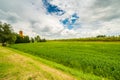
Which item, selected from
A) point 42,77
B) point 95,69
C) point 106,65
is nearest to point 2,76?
point 42,77

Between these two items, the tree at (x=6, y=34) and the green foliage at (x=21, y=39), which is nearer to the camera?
the tree at (x=6, y=34)

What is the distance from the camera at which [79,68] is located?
13719 millimetres

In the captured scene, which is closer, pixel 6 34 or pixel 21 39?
pixel 6 34

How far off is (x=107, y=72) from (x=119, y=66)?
140cm

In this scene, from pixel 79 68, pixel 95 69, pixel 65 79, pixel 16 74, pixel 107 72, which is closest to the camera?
pixel 65 79

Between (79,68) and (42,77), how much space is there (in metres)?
5.28

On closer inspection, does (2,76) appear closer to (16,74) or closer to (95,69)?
(16,74)

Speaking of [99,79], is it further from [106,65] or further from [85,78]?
[106,65]

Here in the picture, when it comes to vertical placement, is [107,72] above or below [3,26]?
below

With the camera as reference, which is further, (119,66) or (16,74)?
(119,66)

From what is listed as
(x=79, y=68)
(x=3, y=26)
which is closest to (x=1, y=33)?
(x=3, y=26)

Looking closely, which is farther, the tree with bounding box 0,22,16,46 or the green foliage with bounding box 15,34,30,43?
the green foliage with bounding box 15,34,30,43

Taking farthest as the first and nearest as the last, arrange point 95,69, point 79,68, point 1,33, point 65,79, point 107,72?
point 1,33 < point 79,68 < point 95,69 < point 107,72 < point 65,79

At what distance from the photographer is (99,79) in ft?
32.8
